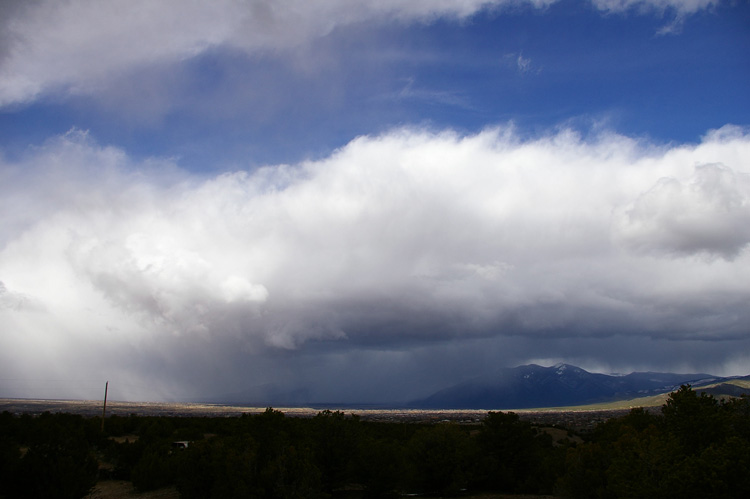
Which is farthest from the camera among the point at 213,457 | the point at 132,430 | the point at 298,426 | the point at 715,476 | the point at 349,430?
the point at 132,430

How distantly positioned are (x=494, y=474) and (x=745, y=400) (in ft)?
68.4

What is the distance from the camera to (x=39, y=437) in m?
34.7

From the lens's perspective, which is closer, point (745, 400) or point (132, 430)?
point (745, 400)

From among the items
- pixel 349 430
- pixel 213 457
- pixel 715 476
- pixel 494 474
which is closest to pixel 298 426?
pixel 349 430

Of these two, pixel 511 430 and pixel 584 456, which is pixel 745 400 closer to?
pixel 584 456

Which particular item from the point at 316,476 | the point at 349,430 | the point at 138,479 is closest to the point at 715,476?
the point at 316,476

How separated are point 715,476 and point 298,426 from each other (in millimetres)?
30118

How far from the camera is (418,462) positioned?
42.0 meters

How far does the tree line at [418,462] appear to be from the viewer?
2116cm

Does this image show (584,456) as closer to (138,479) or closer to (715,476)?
(715,476)

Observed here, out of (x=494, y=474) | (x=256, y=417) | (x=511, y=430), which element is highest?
(x=256, y=417)

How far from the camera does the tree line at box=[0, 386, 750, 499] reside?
21.2m

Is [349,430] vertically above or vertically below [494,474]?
above

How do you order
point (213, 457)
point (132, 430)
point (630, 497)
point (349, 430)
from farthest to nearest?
1. point (132, 430)
2. point (349, 430)
3. point (213, 457)
4. point (630, 497)
